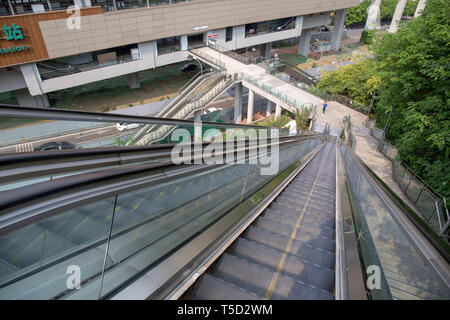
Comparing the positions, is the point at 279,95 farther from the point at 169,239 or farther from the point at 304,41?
the point at 304,41

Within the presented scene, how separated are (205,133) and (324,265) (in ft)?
6.34

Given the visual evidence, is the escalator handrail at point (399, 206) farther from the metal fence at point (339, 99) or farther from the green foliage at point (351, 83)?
the green foliage at point (351, 83)

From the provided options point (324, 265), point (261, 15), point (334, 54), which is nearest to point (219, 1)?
point (261, 15)

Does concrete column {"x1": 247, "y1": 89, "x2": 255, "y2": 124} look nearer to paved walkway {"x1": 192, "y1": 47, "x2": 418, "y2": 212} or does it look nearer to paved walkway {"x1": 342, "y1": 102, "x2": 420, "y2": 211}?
paved walkway {"x1": 192, "y1": 47, "x2": 418, "y2": 212}

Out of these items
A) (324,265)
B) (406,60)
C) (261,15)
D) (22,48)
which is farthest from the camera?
(261,15)

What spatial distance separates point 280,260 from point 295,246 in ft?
1.42

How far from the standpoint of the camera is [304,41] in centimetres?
4181

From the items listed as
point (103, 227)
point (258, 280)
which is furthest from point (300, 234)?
point (103, 227)

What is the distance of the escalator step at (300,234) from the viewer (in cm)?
329

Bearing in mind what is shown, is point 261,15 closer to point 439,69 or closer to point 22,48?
point 22,48

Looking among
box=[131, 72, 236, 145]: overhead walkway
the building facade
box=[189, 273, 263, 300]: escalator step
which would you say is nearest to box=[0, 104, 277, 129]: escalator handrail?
box=[189, 273, 263, 300]: escalator step

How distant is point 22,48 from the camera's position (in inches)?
744

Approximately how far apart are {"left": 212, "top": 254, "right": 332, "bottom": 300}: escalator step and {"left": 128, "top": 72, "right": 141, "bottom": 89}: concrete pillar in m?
29.7
